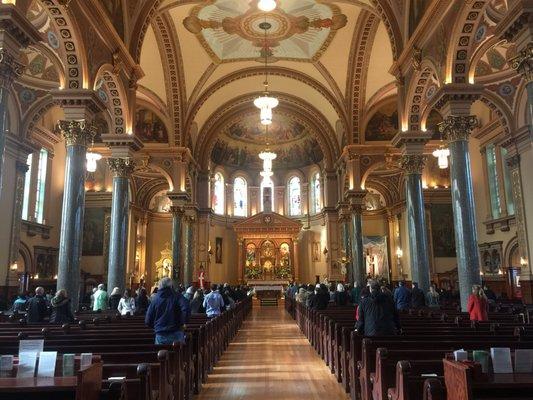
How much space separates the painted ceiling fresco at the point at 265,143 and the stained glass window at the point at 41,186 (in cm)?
1235

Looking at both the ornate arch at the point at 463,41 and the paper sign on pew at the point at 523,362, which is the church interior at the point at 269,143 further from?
the paper sign on pew at the point at 523,362

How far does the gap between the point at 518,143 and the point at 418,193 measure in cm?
696

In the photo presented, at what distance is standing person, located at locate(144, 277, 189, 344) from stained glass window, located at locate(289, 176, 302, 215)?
30.3 metres

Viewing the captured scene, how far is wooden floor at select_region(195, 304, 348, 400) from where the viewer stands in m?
6.77

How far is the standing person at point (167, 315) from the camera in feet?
18.7

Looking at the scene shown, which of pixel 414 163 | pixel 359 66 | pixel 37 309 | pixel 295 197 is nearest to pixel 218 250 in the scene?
pixel 295 197

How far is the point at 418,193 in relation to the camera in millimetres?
14586

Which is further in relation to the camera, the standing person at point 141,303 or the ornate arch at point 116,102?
the ornate arch at point 116,102

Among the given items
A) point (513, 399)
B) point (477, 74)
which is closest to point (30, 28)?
point (513, 399)

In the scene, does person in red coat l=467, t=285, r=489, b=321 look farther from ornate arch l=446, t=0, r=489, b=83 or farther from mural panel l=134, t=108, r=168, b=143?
mural panel l=134, t=108, r=168, b=143

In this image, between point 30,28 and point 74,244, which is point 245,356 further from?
point 30,28

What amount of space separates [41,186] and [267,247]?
16.9 meters

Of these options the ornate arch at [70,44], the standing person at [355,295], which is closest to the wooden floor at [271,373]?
the standing person at [355,295]

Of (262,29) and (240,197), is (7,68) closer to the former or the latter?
(262,29)
